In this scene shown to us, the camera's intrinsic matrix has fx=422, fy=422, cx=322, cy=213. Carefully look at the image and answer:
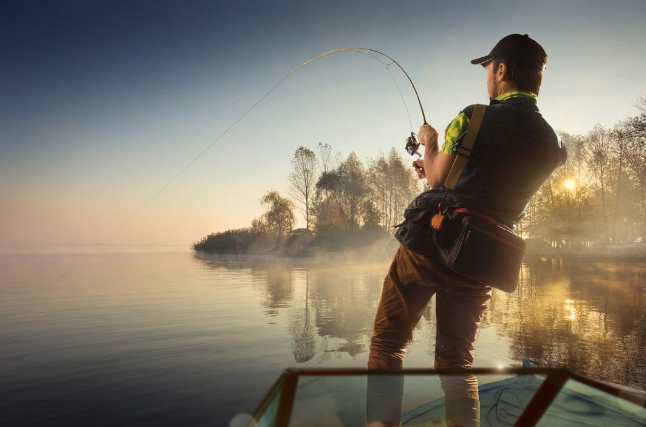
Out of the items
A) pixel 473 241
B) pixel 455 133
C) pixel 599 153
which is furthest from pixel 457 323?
pixel 599 153

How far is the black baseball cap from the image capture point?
2.31m

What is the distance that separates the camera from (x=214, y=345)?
6.44 m

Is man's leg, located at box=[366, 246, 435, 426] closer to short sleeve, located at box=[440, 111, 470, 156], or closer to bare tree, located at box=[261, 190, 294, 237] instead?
short sleeve, located at box=[440, 111, 470, 156]

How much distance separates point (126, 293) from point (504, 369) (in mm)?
13898

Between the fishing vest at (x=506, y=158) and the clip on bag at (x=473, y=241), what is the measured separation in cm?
4

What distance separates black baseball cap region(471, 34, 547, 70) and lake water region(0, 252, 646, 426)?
2.75 m

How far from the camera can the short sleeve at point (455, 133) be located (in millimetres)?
2129

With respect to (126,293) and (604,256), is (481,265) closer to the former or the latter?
(126,293)

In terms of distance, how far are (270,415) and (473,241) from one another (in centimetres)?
167

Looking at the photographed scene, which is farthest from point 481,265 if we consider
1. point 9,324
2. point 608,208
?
point 608,208

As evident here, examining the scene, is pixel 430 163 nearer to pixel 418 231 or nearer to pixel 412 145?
pixel 418 231

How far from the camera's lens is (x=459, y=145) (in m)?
2.12

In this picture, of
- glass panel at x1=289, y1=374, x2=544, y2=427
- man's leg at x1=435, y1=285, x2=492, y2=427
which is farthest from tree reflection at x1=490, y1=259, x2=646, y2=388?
glass panel at x1=289, y1=374, x2=544, y2=427

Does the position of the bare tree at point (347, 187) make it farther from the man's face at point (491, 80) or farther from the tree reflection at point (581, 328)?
the man's face at point (491, 80)
